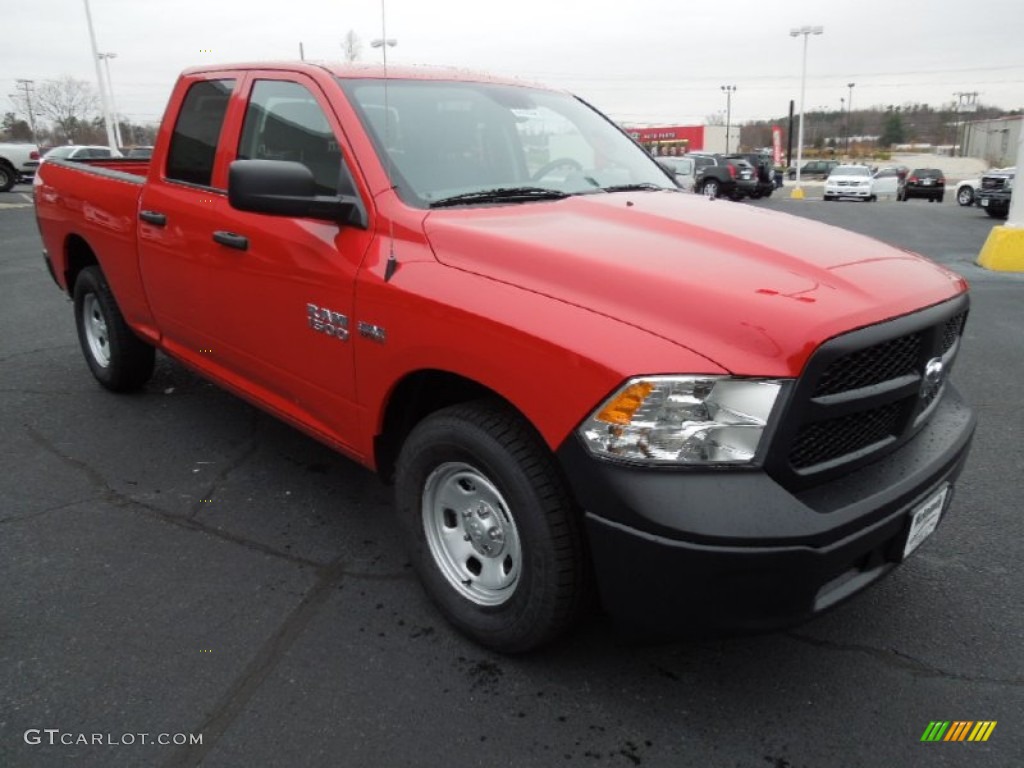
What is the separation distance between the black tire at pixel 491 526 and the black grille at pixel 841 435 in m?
Result: 0.63

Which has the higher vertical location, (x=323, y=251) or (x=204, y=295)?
(x=323, y=251)

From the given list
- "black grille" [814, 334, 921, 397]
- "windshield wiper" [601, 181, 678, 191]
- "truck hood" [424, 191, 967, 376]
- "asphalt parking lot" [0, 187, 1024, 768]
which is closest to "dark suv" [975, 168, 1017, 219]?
"asphalt parking lot" [0, 187, 1024, 768]

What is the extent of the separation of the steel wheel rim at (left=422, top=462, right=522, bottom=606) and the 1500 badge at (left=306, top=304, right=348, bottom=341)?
2.02 ft

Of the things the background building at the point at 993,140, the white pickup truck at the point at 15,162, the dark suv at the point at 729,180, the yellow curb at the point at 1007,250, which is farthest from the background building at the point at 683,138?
the yellow curb at the point at 1007,250

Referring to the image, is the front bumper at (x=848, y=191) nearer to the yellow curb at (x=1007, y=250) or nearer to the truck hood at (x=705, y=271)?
the yellow curb at (x=1007, y=250)

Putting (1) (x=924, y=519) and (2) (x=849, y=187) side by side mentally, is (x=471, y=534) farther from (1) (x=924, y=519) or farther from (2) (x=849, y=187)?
(2) (x=849, y=187)

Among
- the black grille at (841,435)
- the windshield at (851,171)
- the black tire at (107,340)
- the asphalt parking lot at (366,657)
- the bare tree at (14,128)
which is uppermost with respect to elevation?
the bare tree at (14,128)

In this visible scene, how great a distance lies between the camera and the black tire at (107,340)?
4777 millimetres

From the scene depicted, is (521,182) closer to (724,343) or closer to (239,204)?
(239,204)

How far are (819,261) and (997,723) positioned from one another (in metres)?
1.43

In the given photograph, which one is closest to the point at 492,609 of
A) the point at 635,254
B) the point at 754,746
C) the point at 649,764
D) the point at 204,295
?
the point at 649,764

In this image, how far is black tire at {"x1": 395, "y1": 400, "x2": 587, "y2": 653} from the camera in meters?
2.22

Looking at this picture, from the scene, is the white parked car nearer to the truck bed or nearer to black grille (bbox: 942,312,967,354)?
the truck bed

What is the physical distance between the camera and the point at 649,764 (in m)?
2.16
